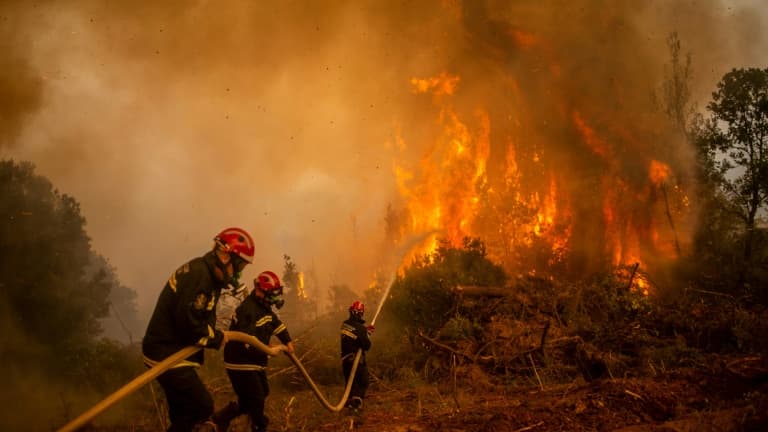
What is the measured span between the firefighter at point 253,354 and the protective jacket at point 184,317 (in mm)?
1724

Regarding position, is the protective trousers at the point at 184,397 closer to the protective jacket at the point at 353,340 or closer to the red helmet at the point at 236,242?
the red helmet at the point at 236,242

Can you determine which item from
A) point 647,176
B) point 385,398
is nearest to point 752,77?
point 647,176

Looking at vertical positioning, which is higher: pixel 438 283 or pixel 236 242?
pixel 438 283

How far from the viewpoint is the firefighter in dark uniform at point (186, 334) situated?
4.99 meters

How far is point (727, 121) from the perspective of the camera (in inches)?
912

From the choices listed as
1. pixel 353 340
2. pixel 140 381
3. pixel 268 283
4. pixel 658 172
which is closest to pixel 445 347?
pixel 353 340

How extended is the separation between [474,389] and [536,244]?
16476 millimetres

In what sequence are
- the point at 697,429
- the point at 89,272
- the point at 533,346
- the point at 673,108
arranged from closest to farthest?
the point at 697,429 → the point at 533,346 → the point at 673,108 → the point at 89,272

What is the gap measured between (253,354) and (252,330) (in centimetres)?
34

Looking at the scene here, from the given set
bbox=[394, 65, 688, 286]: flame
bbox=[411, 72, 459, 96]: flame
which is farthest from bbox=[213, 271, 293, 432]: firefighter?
bbox=[411, 72, 459, 96]: flame

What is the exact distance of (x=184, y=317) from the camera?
4.95 metres

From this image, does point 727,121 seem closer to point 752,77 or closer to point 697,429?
point 752,77

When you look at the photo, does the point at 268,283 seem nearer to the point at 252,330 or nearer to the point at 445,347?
the point at 252,330

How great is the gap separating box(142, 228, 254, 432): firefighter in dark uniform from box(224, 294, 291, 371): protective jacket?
166cm
